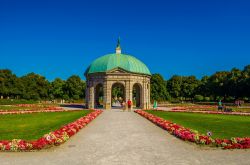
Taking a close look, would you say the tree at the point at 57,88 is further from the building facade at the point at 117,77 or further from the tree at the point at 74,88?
the building facade at the point at 117,77

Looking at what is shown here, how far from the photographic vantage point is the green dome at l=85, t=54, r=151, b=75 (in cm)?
5369

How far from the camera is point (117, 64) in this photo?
178 ft

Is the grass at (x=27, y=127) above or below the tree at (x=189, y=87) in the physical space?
below

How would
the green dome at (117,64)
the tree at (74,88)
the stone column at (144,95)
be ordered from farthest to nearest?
the tree at (74,88)
the stone column at (144,95)
the green dome at (117,64)

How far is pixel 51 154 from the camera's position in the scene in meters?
11.9

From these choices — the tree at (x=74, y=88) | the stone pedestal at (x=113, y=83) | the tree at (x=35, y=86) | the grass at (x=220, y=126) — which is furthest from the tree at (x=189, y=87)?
the grass at (x=220, y=126)

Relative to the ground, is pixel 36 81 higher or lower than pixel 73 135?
higher

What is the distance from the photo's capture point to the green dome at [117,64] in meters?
53.7

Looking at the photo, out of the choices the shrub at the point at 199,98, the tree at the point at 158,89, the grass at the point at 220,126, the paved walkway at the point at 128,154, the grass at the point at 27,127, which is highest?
the tree at the point at 158,89

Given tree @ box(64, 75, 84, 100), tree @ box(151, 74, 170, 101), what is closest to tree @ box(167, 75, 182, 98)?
tree @ box(151, 74, 170, 101)

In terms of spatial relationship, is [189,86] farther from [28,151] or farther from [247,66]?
[28,151]

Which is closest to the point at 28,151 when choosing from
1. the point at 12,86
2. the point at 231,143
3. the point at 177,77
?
the point at 231,143

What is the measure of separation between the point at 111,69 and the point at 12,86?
5813 centimetres

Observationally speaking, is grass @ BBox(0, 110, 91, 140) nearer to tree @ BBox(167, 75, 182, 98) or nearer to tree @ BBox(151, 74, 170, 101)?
tree @ BBox(151, 74, 170, 101)
